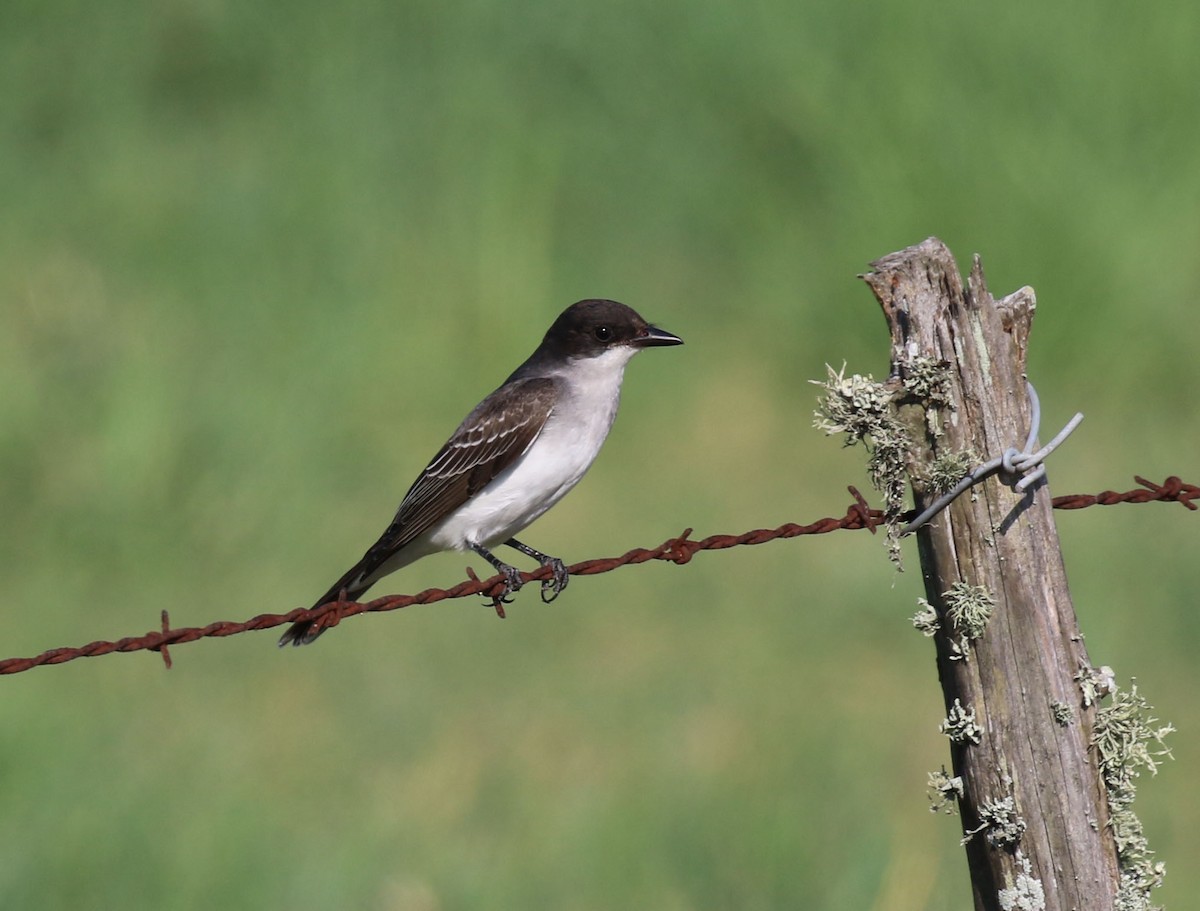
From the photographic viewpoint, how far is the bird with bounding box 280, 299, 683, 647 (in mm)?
5699

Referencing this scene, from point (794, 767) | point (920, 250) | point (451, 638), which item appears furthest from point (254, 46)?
point (920, 250)

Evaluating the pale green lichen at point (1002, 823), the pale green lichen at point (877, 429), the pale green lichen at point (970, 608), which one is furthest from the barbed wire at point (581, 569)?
the pale green lichen at point (1002, 823)

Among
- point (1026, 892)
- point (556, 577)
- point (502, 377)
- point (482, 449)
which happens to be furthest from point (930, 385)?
point (502, 377)

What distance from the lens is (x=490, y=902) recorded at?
5.88 metres

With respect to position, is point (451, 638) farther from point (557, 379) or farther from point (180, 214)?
point (180, 214)

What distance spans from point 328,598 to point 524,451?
882 millimetres

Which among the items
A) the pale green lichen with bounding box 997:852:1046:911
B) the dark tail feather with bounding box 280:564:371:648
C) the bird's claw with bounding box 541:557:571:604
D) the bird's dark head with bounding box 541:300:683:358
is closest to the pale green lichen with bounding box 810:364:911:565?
the pale green lichen with bounding box 997:852:1046:911

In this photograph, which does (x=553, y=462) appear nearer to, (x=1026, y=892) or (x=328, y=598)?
(x=328, y=598)

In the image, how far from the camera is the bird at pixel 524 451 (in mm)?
5699

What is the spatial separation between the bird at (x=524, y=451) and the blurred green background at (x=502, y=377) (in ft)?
3.79

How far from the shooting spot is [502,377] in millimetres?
10516

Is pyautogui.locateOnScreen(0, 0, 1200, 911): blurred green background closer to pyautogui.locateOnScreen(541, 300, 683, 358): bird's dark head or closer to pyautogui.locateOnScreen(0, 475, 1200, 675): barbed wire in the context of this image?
pyautogui.locateOnScreen(541, 300, 683, 358): bird's dark head

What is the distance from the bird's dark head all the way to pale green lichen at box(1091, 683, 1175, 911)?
2.80 m

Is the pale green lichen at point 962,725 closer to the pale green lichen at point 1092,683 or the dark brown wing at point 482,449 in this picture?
the pale green lichen at point 1092,683
